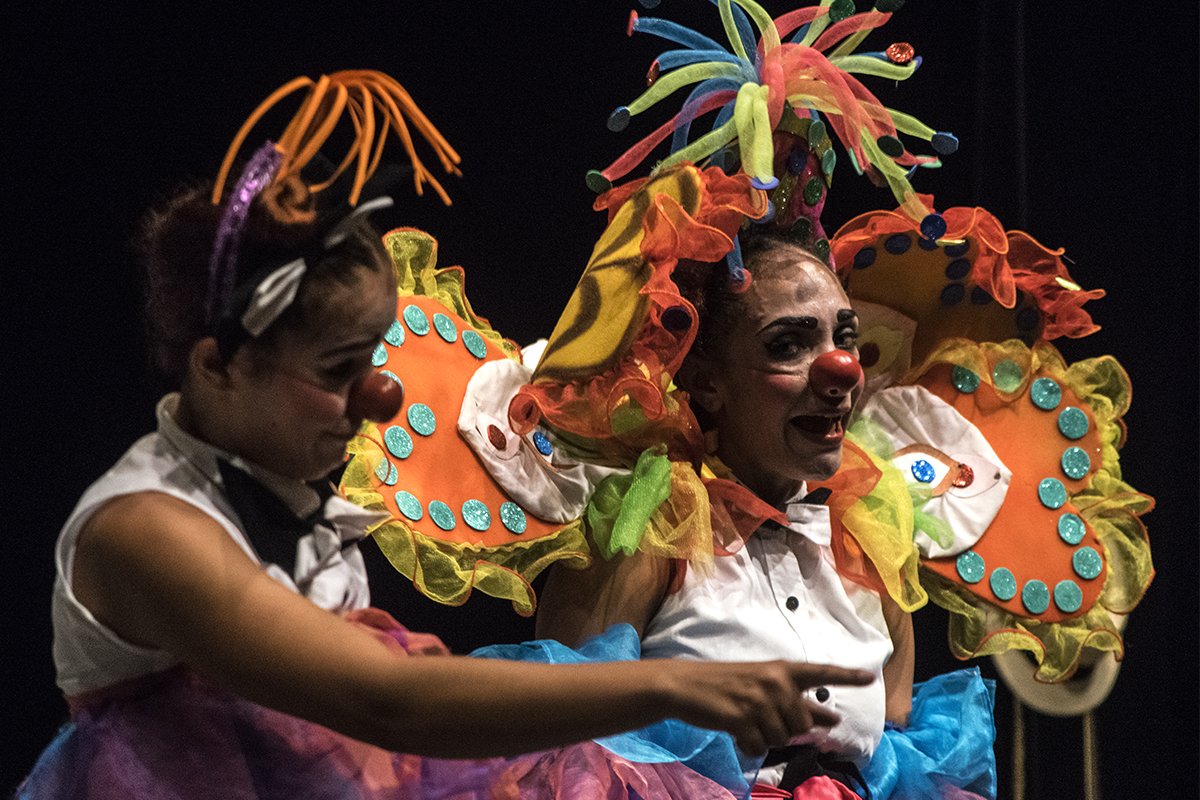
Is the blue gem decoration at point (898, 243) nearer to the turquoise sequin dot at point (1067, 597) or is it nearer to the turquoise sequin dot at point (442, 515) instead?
the turquoise sequin dot at point (1067, 597)

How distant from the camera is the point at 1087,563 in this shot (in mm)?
1904

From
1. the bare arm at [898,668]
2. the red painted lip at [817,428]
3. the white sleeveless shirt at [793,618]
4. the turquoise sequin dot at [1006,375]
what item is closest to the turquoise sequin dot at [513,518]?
the white sleeveless shirt at [793,618]

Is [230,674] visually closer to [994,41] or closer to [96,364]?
[96,364]

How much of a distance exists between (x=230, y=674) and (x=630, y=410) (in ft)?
2.36

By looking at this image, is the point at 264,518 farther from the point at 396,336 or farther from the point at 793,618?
the point at 793,618

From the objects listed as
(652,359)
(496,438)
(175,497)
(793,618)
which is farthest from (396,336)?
(175,497)

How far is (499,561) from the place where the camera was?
1570mm

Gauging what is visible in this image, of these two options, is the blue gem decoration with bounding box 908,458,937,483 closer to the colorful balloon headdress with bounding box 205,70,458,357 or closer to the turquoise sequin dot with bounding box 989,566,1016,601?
the turquoise sequin dot with bounding box 989,566,1016,601

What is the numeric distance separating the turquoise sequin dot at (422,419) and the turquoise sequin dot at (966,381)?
731 mm

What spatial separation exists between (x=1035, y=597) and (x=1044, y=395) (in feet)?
0.87

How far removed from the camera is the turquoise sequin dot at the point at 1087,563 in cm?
190

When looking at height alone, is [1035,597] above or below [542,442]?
below

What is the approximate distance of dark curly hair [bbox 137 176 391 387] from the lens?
1009 mm

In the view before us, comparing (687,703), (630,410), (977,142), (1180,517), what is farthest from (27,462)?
(1180,517)
